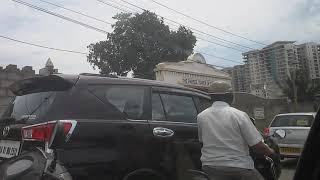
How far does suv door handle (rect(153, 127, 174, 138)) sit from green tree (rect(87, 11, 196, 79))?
35334mm

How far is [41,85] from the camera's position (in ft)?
15.9

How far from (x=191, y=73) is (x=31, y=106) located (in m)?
20.7

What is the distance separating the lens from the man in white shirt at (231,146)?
431 cm

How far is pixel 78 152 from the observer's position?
4.25 m

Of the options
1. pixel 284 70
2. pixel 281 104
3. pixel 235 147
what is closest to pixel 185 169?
pixel 235 147

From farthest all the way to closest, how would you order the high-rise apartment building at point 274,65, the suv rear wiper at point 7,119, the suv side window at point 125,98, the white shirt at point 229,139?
the high-rise apartment building at point 274,65 → the suv rear wiper at point 7,119 → the suv side window at point 125,98 → the white shirt at point 229,139

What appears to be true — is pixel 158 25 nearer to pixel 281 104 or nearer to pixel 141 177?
pixel 281 104

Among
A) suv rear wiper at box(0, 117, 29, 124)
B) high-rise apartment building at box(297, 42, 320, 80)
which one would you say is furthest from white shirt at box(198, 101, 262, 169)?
high-rise apartment building at box(297, 42, 320, 80)

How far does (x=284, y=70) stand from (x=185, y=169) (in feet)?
109

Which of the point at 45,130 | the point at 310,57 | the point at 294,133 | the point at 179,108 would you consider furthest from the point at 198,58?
the point at 45,130

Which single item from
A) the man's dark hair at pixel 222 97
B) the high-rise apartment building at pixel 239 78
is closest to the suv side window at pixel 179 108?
the man's dark hair at pixel 222 97

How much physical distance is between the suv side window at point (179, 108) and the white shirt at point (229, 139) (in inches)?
37.0

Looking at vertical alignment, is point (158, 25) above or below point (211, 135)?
above

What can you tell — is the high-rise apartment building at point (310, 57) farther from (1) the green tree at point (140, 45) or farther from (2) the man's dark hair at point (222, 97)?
(2) the man's dark hair at point (222, 97)
